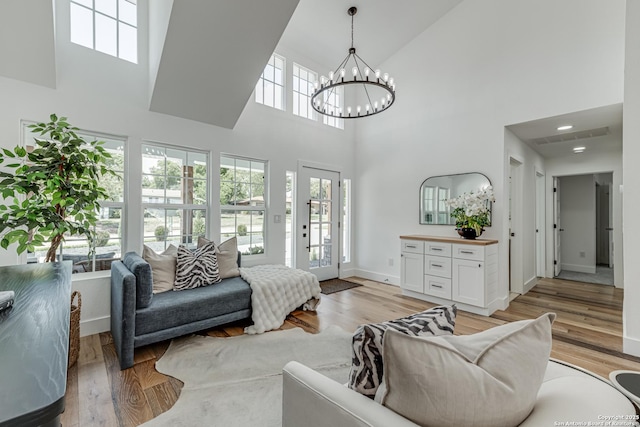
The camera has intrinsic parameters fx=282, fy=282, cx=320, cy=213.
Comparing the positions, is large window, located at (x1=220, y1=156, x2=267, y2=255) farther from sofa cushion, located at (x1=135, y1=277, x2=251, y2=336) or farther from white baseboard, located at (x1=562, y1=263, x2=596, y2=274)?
white baseboard, located at (x1=562, y1=263, x2=596, y2=274)

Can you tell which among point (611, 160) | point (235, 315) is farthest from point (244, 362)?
point (611, 160)

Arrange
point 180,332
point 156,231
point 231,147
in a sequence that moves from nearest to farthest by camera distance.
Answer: point 180,332, point 156,231, point 231,147

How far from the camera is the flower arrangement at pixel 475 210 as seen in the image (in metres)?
Answer: 3.63

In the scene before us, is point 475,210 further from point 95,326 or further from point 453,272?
point 95,326

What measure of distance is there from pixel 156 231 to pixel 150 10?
2454mm

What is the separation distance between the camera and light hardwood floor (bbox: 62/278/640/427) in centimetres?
179

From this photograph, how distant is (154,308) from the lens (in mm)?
2350

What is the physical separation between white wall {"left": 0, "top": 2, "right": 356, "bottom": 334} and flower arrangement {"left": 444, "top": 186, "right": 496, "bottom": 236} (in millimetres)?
2558

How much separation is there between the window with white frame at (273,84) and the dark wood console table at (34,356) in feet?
12.2

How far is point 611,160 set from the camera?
459 centimetres

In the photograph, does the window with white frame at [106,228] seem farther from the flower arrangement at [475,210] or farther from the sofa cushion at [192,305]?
the flower arrangement at [475,210]

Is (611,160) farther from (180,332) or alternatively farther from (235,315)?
(180,332)

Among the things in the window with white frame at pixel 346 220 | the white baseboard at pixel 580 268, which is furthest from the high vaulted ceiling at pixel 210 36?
the white baseboard at pixel 580 268

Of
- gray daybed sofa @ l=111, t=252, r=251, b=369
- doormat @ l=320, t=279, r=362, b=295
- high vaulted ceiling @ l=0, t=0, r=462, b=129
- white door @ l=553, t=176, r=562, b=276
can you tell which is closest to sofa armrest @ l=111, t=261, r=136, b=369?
gray daybed sofa @ l=111, t=252, r=251, b=369
